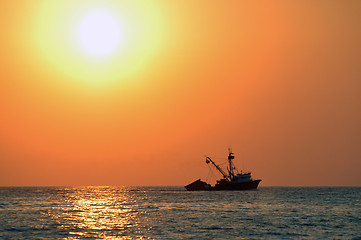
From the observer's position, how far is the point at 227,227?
72.6m

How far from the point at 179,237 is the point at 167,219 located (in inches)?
915

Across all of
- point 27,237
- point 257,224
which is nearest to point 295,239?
point 257,224

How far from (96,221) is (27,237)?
801 inches

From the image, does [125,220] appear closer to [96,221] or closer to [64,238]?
[96,221]

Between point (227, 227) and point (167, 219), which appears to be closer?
point (227, 227)

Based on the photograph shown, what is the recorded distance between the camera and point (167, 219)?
85375 mm

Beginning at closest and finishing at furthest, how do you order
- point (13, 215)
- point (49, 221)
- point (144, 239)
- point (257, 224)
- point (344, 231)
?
point (144, 239)
point (344, 231)
point (257, 224)
point (49, 221)
point (13, 215)

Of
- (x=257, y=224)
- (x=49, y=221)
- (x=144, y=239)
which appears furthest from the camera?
(x=49, y=221)

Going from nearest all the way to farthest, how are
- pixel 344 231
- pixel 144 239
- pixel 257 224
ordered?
pixel 144 239 < pixel 344 231 < pixel 257 224

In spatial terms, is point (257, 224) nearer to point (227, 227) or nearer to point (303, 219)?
point (227, 227)

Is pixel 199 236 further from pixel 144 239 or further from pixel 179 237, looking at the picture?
pixel 144 239

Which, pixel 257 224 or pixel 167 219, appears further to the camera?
pixel 167 219

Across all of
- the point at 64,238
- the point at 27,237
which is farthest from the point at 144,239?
the point at 27,237

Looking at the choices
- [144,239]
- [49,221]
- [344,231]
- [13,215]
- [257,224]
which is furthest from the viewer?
[13,215]
